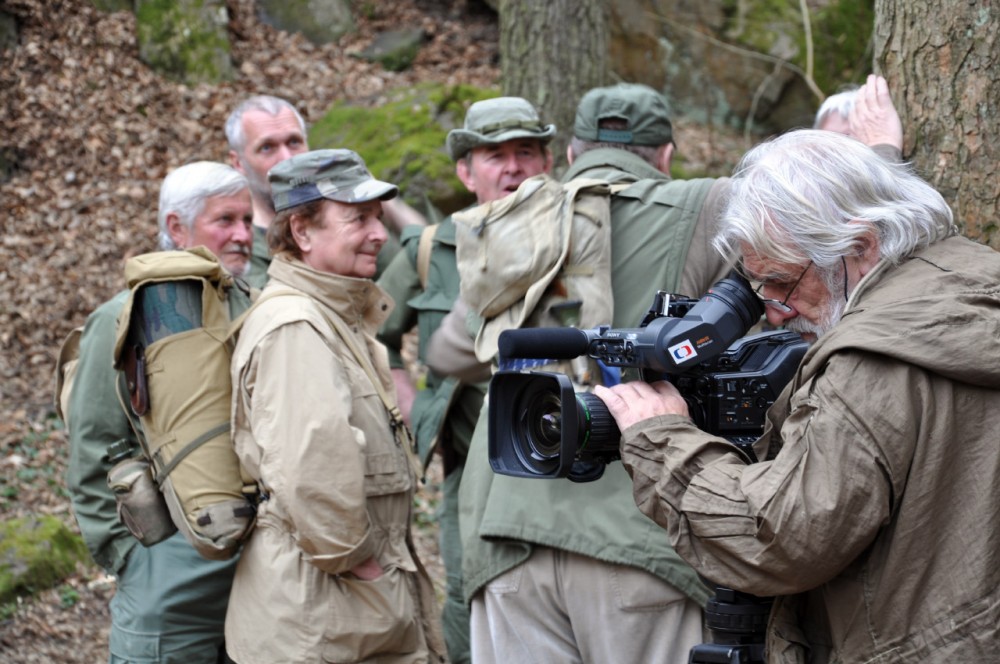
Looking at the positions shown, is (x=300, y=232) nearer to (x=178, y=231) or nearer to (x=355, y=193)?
(x=355, y=193)

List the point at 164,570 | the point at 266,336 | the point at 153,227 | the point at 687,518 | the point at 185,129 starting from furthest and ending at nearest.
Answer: the point at 185,129, the point at 153,227, the point at 164,570, the point at 266,336, the point at 687,518

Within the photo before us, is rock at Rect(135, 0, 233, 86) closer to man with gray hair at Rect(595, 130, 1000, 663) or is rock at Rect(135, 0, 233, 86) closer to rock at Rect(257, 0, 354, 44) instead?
rock at Rect(257, 0, 354, 44)

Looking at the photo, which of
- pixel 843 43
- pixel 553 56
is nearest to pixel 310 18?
pixel 843 43

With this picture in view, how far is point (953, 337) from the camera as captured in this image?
1927 mm

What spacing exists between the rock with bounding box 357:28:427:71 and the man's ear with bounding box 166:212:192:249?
7.41 meters

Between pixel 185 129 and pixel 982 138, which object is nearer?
pixel 982 138

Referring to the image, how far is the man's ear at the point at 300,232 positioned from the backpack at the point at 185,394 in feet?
0.99

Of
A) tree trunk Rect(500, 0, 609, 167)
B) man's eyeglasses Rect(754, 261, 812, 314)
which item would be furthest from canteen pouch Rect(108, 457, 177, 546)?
tree trunk Rect(500, 0, 609, 167)

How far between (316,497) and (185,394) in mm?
637

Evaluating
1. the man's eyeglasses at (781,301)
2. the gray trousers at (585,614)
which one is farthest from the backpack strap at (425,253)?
A: the man's eyeglasses at (781,301)

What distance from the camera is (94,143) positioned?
9477mm

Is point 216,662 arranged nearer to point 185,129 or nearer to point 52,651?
point 52,651

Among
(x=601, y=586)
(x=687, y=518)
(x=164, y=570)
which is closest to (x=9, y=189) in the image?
(x=164, y=570)

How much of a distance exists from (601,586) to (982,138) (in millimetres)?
1709
